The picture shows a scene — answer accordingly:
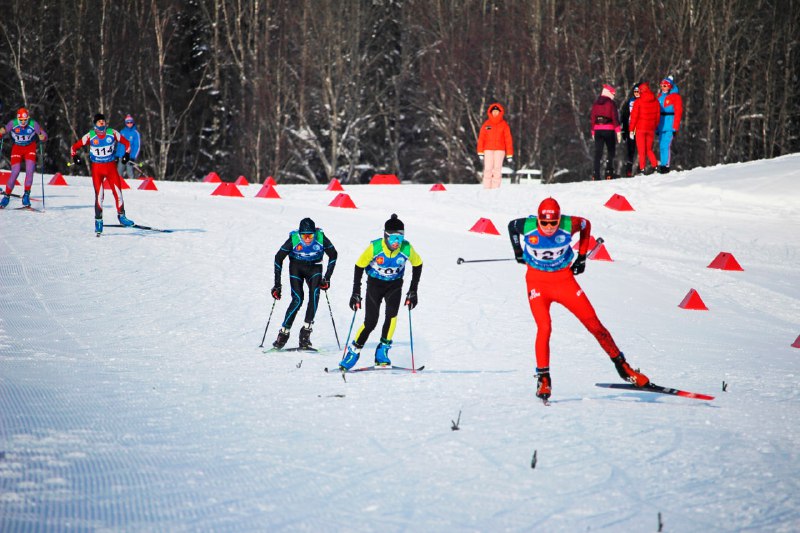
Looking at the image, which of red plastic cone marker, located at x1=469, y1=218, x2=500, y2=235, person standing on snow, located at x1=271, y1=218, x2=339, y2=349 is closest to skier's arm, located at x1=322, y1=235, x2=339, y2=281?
person standing on snow, located at x1=271, y1=218, x2=339, y2=349

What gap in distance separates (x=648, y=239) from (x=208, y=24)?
25510 millimetres

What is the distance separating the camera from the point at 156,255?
15055 mm

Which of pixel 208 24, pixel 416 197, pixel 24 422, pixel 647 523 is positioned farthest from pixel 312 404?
pixel 208 24

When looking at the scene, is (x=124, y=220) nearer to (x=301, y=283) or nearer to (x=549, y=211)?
(x=301, y=283)

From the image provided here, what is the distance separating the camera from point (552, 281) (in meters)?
8.09

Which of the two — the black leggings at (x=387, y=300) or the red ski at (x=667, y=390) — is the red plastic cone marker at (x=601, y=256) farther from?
the red ski at (x=667, y=390)

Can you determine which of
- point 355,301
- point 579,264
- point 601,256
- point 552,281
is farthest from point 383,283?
point 601,256

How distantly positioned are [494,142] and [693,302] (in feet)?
26.7

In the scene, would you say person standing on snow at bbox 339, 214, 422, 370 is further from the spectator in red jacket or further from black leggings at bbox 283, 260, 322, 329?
the spectator in red jacket

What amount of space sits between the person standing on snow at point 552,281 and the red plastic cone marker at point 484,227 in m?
9.25

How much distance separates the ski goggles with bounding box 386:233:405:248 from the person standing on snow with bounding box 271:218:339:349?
1.06 m

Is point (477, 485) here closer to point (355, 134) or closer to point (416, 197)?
point (416, 197)

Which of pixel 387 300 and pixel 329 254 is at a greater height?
pixel 329 254

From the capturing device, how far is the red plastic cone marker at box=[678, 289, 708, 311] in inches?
514
